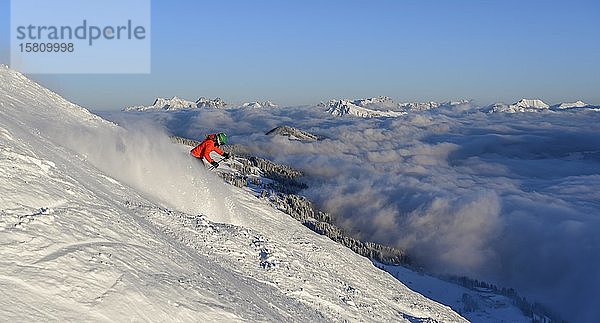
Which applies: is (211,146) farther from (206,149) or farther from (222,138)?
(222,138)

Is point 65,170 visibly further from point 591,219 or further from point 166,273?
point 591,219

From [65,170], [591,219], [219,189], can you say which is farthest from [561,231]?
[65,170]

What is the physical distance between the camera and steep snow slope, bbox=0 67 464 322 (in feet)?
25.4

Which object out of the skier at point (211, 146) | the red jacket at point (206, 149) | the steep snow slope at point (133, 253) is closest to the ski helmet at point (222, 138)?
the skier at point (211, 146)

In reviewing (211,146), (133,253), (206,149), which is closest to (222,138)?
(211,146)

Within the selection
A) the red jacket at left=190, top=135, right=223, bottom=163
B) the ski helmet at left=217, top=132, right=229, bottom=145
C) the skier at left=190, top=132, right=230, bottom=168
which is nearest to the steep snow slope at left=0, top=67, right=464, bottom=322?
the red jacket at left=190, top=135, right=223, bottom=163

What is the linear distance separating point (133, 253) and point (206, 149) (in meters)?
16.5

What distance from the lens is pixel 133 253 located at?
410 inches

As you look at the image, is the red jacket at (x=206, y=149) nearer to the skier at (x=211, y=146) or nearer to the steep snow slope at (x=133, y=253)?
the skier at (x=211, y=146)

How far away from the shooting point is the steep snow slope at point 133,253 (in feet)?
25.4

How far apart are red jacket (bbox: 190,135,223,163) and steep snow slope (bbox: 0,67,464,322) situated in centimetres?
144

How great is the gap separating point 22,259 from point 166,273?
128 inches

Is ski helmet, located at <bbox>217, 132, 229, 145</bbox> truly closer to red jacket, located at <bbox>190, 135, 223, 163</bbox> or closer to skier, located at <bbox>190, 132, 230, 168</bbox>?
skier, located at <bbox>190, 132, 230, 168</bbox>

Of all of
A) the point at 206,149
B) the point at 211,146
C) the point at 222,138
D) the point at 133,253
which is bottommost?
the point at 206,149
